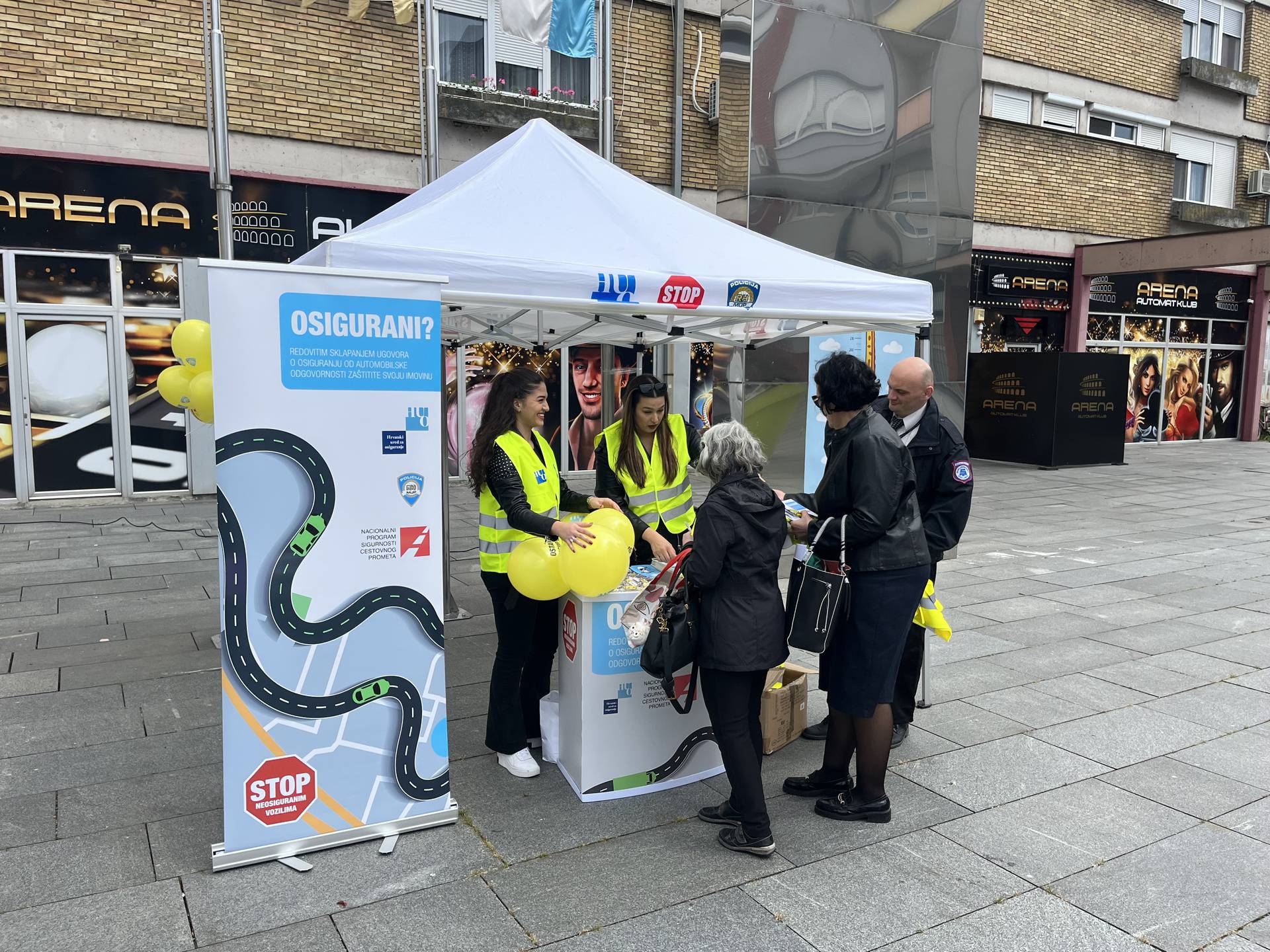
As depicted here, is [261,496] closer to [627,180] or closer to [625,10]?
[627,180]

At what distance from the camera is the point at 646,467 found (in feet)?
15.4

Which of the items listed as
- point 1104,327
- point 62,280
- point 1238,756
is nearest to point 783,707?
point 1238,756

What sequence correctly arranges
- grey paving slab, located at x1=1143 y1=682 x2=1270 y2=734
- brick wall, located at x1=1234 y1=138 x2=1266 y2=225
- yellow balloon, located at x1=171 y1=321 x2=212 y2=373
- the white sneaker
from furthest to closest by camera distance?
1. brick wall, located at x1=1234 y1=138 x2=1266 y2=225
2. yellow balloon, located at x1=171 y1=321 x2=212 y2=373
3. grey paving slab, located at x1=1143 y1=682 x2=1270 y2=734
4. the white sneaker

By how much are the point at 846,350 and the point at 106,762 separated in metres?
8.46

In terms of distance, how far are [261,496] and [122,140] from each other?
936cm

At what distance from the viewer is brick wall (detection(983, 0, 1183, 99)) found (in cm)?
1702

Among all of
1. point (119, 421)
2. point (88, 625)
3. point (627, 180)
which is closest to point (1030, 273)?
point (627, 180)

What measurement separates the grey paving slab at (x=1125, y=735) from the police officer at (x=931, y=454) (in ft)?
3.62

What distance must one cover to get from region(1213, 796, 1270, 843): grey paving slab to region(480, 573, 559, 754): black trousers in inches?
119

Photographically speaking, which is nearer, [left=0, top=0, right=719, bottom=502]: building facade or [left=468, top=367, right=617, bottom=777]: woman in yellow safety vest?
[left=468, top=367, right=617, bottom=777]: woman in yellow safety vest

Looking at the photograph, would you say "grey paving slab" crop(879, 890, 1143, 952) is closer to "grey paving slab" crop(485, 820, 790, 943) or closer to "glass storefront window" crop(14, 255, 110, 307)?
"grey paving slab" crop(485, 820, 790, 943)

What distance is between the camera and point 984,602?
23.9 ft

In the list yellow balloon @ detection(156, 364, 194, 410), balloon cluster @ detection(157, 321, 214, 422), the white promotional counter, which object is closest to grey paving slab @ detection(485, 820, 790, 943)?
the white promotional counter

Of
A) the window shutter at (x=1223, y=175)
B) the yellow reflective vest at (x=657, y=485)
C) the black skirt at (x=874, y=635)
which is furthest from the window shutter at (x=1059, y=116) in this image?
the black skirt at (x=874, y=635)
